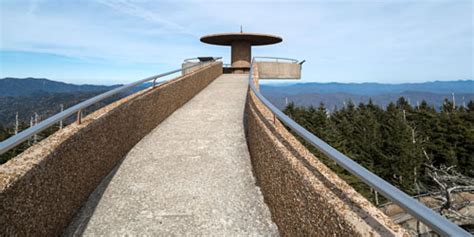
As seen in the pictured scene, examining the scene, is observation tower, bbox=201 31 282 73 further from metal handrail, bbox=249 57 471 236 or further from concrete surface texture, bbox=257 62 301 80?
metal handrail, bbox=249 57 471 236

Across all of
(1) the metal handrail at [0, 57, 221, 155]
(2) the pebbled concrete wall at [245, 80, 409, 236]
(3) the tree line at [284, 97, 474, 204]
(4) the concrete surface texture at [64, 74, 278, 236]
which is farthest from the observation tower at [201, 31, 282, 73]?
(2) the pebbled concrete wall at [245, 80, 409, 236]

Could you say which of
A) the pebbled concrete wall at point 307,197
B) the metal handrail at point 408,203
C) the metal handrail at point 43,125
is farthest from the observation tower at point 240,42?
the metal handrail at point 408,203

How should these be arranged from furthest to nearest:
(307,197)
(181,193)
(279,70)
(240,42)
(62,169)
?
1. (240,42)
2. (279,70)
3. (181,193)
4. (62,169)
5. (307,197)

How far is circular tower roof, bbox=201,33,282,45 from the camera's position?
112 feet

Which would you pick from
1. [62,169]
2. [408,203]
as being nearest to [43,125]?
[62,169]

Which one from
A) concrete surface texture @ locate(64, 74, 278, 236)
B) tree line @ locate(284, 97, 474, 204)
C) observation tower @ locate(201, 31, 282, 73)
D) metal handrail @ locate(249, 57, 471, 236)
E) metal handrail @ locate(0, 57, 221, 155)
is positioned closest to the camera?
metal handrail @ locate(249, 57, 471, 236)

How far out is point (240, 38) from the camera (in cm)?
3553

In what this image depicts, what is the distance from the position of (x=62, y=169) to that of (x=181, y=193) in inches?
75.8

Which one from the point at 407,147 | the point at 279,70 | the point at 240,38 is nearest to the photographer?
the point at 279,70

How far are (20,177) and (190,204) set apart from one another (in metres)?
2.50

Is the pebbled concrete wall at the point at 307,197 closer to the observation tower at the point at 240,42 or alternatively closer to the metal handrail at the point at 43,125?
the metal handrail at the point at 43,125

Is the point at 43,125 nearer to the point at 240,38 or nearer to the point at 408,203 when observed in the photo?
the point at 408,203

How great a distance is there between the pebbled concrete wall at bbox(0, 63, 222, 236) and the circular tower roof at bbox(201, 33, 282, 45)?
26.7 meters

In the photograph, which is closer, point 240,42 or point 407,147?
point 240,42
